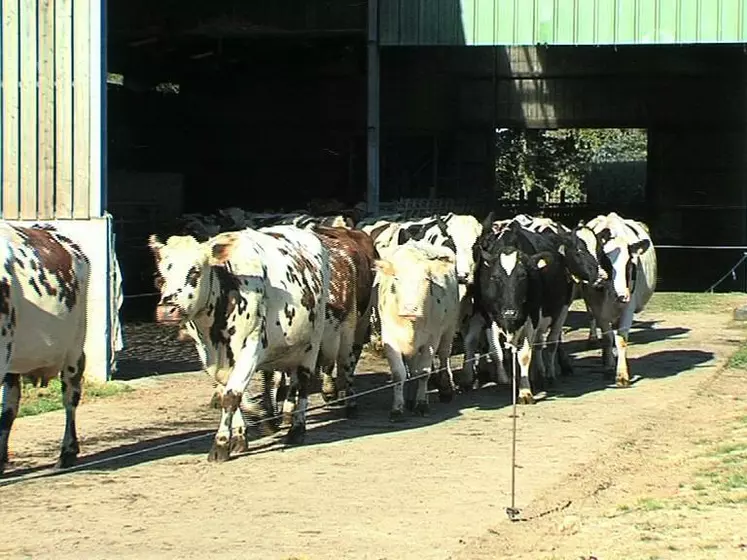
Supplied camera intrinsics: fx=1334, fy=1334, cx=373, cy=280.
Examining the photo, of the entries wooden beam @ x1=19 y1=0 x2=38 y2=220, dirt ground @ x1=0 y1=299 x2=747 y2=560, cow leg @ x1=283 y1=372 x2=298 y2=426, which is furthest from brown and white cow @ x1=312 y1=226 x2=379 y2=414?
wooden beam @ x1=19 y1=0 x2=38 y2=220

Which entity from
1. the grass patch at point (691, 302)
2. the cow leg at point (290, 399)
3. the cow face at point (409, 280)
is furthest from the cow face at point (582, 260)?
the grass patch at point (691, 302)

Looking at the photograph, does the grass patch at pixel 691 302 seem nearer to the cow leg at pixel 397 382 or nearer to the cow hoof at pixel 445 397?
the cow hoof at pixel 445 397

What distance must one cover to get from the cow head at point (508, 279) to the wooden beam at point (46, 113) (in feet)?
17.5

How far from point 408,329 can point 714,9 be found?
39.0 feet

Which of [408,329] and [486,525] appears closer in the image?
[486,525]

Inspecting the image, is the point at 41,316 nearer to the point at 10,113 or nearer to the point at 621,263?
the point at 10,113

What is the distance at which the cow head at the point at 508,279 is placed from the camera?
1388cm

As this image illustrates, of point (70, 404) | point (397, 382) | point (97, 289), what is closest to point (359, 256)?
point (397, 382)

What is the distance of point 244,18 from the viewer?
26328mm

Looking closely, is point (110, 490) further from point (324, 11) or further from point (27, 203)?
point (324, 11)

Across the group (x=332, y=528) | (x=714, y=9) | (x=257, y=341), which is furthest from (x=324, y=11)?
(x=332, y=528)

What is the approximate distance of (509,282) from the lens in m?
13.9

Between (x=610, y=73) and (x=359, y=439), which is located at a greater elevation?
(x=610, y=73)

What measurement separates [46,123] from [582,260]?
257 inches
